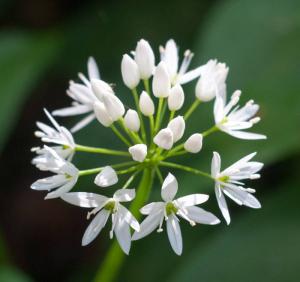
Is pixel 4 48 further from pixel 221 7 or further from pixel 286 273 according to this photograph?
pixel 286 273

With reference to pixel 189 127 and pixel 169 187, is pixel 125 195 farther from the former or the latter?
pixel 189 127

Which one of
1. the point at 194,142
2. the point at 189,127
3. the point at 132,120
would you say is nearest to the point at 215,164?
the point at 194,142

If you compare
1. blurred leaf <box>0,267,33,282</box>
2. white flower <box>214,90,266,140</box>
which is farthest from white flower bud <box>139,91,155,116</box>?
blurred leaf <box>0,267,33,282</box>

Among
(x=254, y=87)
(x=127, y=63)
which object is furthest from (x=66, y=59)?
(x=127, y=63)

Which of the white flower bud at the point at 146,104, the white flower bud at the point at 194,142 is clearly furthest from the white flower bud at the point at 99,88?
the white flower bud at the point at 194,142

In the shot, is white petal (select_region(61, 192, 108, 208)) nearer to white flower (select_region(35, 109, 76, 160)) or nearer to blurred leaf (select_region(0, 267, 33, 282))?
white flower (select_region(35, 109, 76, 160))

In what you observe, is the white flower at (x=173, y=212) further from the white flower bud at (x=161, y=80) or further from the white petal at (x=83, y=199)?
the white flower bud at (x=161, y=80)
